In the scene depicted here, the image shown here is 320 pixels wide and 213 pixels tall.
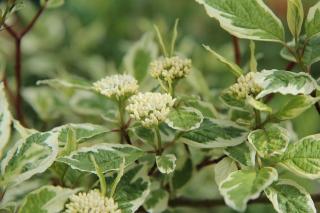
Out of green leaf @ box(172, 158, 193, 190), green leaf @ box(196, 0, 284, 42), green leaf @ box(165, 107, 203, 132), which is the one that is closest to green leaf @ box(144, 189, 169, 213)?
green leaf @ box(172, 158, 193, 190)

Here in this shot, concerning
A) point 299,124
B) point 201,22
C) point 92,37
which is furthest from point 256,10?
point 201,22

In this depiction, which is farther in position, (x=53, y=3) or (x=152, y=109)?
(x=53, y=3)

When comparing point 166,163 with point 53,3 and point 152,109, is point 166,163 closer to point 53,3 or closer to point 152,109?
point 152,109

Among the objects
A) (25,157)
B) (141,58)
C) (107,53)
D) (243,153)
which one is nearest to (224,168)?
(243,153)

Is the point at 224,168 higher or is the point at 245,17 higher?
the point at 245,17

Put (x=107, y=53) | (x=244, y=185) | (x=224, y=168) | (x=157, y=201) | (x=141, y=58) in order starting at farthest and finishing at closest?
(x=107, y=53) → (x=141, y=58) → (x=157, y=201) → (x=224, y=168) → (x=244, y=185)

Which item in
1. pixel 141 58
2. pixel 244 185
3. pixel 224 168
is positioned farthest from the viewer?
pixel 141 58

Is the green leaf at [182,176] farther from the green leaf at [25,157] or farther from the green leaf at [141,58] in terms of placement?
the green leaf at [25,157]

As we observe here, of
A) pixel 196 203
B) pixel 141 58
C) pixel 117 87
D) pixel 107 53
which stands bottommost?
pixel 107 53
